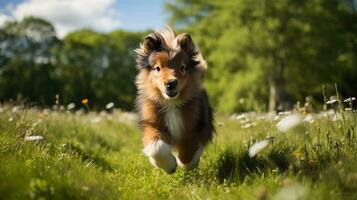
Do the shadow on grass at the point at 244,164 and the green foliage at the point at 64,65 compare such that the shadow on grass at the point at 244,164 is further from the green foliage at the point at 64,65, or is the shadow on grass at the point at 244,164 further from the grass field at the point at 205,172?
the green foliage at the point at 64,65

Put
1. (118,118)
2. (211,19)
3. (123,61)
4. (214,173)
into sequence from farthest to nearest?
(123,61) < (211,19) < (118,118) < (214,173)

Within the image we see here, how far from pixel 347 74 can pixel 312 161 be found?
28.3 metres

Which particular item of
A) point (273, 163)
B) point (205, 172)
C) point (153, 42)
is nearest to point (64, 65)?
point (153, 42)

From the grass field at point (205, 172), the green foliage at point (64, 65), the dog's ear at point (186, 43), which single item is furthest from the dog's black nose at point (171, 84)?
the green foliage at point (64, 65)

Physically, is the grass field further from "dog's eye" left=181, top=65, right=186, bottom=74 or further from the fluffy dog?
"dog's eye" left=181, top=65, right=186, bottom=74

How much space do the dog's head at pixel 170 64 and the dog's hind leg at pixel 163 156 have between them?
729mm

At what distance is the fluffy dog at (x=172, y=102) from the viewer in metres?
6.86

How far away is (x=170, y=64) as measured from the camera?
705 cm

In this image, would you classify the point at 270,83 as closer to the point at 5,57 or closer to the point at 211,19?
the point at 211,19

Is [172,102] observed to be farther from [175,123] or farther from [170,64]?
[170,64]

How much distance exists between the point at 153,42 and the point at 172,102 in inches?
37.4

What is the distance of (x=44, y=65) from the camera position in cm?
5000

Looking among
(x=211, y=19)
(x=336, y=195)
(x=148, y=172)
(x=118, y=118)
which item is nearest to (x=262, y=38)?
(x=211, y=19)

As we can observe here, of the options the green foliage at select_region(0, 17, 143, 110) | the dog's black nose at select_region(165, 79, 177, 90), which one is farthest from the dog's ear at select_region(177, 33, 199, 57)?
the green foliage at select_region(0, 17, 143, 110)
